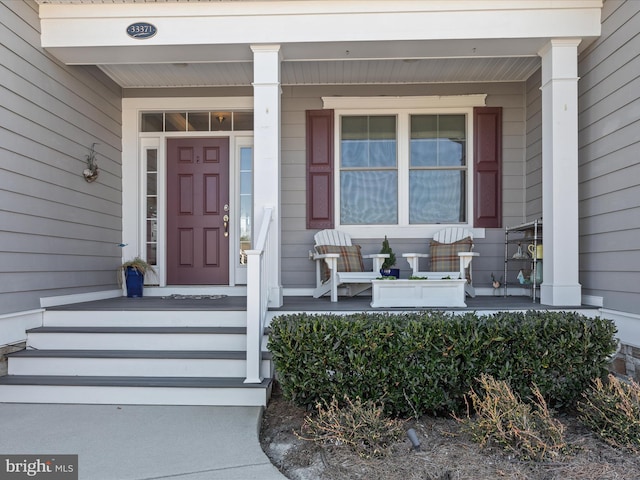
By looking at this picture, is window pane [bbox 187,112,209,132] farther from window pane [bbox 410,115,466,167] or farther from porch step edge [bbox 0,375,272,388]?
porch step edge [bbox 0,375,272,388]

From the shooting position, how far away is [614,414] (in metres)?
2.36

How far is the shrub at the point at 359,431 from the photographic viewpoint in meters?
2.25

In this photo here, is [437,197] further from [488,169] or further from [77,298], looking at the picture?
[77,298]

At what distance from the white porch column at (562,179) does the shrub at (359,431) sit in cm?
217

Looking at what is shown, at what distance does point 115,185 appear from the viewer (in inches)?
201

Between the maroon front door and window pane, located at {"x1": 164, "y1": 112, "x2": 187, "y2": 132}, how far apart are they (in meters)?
0.15

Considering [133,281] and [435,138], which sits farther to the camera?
[435,138]

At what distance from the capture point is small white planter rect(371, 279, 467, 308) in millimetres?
3703

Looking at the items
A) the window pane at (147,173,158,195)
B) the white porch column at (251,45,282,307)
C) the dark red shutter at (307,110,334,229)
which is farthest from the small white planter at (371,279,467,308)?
the window pane at (147,173,158,195)

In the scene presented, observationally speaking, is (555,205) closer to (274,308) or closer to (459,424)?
(459,424)

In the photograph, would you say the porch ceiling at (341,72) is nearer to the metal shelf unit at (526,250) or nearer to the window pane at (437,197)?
the window pane at (437,197)

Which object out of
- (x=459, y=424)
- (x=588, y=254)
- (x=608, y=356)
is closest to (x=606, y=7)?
(x=588, y=254)

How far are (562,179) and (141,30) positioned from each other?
3.80m

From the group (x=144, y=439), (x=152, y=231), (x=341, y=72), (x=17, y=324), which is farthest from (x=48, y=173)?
(x=341, y=72)
